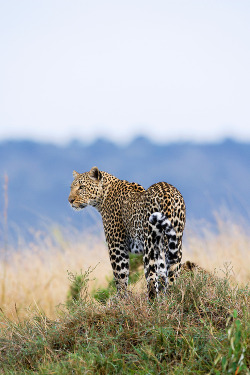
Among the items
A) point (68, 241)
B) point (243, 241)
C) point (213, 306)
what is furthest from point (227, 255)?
point (213, 306)

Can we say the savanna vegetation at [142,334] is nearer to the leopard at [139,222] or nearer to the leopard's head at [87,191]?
the leopard at [139,222]

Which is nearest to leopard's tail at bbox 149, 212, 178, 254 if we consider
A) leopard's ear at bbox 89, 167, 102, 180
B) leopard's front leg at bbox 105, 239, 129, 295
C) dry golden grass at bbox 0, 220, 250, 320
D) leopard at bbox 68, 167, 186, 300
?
leopard at bbox 68, 167, 186, 300

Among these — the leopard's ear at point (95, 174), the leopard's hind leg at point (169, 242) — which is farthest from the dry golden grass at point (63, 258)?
the leopard's hind leg at point (169, 242)

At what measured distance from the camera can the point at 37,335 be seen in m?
5.95

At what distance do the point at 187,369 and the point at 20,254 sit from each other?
8694 millimetres

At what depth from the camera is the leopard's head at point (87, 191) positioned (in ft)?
28.7

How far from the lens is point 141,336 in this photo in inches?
209

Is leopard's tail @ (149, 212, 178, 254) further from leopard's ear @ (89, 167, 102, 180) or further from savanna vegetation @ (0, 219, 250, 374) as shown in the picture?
leopard's ear @ (89, 167, 102, 180)

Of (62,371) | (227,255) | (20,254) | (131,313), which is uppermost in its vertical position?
(227,255)

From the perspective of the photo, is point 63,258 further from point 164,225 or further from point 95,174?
point 164,225

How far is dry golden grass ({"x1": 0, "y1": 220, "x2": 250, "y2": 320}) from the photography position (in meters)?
11.4

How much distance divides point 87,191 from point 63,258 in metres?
4.04

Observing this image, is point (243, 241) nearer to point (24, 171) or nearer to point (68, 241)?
point (68, 241)

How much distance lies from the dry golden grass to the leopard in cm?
270
